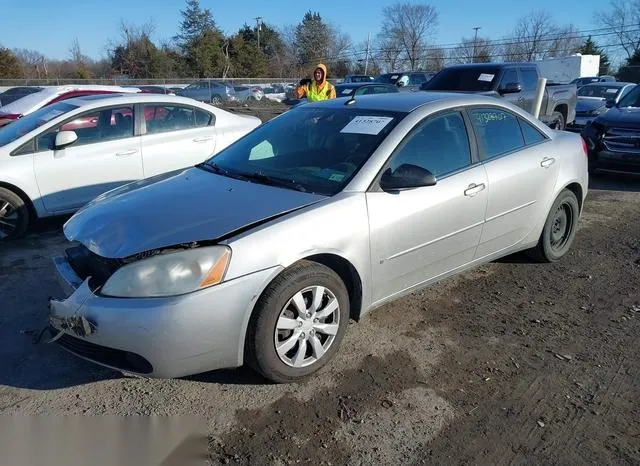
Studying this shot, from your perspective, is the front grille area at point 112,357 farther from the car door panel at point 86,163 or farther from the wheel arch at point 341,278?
the car door panel at point 86,163

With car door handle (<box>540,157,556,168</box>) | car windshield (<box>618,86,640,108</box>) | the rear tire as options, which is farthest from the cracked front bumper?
car windshield (<box>618,86,640,108</box>)

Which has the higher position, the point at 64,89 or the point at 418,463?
the point at 64,89

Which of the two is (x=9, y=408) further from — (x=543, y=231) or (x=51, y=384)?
(x=543, y=231)

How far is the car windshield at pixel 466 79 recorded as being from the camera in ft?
34.2

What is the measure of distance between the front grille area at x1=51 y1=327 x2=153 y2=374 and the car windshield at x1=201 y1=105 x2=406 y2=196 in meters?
1.34

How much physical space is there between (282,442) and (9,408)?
149 centimetres

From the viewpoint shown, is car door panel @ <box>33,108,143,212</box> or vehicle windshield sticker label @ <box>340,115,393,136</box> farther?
car door panel @ <box>33,108,143,212</box>

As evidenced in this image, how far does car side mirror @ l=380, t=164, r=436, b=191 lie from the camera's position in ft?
10.6

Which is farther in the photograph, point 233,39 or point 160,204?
point 233,39

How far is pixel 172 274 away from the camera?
8.54ft

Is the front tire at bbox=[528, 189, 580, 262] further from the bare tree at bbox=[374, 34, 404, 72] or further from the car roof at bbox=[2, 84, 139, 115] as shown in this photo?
the bare tree at bbox=[374, 34, 404, 72]

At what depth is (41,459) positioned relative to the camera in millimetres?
2422

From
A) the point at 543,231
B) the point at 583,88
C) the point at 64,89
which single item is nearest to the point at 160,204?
the point at 543,231

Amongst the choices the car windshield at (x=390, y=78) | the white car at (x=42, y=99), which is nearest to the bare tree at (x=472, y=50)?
the car windshield at (x=390, y=78)
